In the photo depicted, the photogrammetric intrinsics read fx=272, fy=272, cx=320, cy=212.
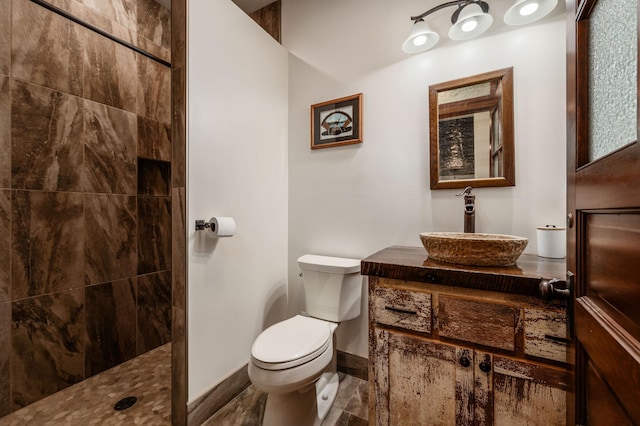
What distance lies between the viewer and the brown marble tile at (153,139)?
200 centimetres

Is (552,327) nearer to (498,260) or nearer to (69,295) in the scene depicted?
(498,260)

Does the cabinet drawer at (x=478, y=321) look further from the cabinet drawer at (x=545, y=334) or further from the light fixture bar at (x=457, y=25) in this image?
the light fixture bar at (x=457, y=25)

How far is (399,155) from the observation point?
1672 mm

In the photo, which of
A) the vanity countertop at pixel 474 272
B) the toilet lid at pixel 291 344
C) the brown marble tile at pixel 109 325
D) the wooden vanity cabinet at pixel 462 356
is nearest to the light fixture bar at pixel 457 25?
the vanity countertop at pixel 474 272

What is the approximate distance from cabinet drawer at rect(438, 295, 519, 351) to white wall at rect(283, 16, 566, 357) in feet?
1.96

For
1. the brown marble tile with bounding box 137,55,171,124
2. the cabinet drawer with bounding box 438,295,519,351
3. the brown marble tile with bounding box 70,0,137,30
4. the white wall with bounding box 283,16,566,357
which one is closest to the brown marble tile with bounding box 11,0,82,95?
the brown marble tile with bounding box 70,0,137,30

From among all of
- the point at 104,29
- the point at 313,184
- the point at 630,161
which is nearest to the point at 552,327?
the point at 630,161

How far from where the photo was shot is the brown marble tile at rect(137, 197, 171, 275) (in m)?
2.03

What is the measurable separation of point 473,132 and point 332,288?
1173mm

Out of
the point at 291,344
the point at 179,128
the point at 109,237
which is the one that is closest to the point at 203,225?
the point at 179,128

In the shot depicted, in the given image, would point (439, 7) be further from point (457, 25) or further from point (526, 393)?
point (526, 393)

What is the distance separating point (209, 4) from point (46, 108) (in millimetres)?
1090

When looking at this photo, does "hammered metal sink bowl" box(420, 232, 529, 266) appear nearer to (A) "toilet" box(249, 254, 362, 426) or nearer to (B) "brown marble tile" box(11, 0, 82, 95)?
(A) "toilet" box(249, 254, 362, 426)

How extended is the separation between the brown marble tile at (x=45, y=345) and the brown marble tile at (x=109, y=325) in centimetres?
5
